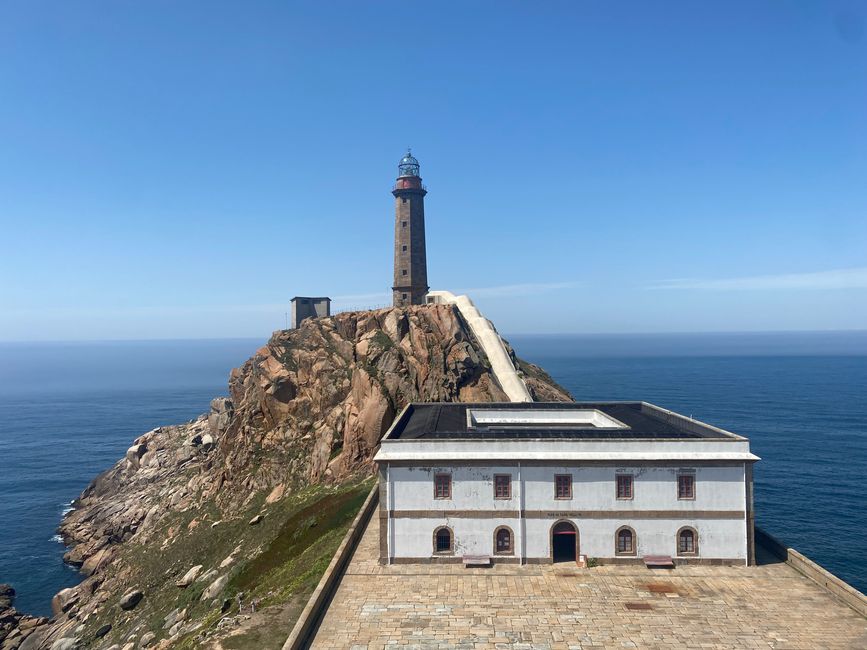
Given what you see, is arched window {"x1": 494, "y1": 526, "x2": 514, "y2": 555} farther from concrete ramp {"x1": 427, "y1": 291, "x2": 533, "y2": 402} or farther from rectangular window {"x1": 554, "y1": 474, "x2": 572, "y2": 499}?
concrete ramp {"x1": 427, "y1": 291, "x2": 533, "y2": 402}

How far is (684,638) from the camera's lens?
25.4 meters

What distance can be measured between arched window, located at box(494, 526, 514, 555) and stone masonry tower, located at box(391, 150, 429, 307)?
56.6 m

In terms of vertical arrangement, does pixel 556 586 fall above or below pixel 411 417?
below

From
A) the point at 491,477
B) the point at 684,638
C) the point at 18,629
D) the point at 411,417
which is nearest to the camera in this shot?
the point at 684,638

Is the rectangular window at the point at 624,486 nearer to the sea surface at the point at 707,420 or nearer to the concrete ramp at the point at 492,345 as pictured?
the concrete ramp at the point at 492,345

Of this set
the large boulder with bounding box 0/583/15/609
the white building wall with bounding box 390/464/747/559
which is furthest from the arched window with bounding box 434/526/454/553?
the large boulder with bounding box 0/583/15/609

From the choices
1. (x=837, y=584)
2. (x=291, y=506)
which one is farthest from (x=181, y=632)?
(x=837, y=584)

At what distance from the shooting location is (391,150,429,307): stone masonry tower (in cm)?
8581

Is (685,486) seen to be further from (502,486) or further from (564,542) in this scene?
(502,486)

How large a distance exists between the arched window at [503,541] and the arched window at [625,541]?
628cm

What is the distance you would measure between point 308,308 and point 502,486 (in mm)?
57080

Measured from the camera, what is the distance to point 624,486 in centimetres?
3294

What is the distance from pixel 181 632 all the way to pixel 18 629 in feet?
94.1

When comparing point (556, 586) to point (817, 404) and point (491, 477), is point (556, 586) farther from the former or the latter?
point (817, 404)
